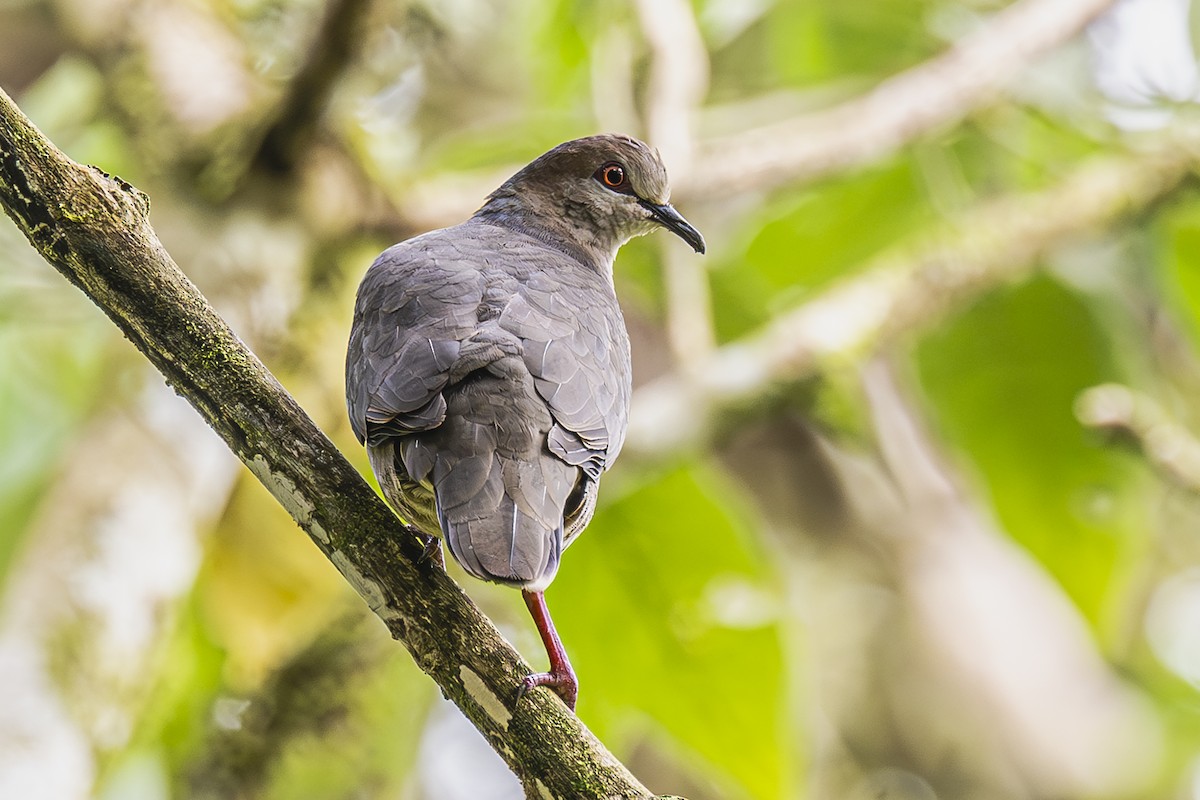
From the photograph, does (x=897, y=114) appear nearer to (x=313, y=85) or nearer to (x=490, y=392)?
(x=313, y=85)

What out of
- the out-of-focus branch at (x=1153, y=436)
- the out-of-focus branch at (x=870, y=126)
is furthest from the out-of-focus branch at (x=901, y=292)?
the out-of-focus branch at (x=1153, y=436)

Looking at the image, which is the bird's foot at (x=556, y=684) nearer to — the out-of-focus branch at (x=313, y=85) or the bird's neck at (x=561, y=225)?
the bird's neck at (x=561, y=225)

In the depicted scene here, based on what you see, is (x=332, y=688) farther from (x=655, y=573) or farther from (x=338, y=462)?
(x=338, y=462)

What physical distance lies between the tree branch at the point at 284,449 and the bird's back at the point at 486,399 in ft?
0.45

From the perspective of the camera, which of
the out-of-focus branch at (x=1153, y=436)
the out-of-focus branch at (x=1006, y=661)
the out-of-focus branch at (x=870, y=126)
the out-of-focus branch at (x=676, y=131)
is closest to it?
the out-of-focus branch at (x=1153, y=436)

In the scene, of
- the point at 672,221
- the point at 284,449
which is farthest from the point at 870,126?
the point at 284,449

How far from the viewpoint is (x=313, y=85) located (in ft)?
13.1

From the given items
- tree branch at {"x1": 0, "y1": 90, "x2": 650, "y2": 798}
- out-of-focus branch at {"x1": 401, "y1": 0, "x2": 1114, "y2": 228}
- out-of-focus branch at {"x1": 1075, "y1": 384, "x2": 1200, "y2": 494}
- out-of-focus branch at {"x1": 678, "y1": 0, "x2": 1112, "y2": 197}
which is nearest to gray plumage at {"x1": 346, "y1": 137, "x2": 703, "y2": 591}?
tree branch at {"x1": 0, "y1": 90, "x2": 650, "y2": 798}

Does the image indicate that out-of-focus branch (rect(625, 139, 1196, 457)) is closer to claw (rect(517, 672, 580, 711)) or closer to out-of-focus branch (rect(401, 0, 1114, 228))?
out-of-focus branch (rect(401, 0, 1114, 228))

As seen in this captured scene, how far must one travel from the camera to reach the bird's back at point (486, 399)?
2465 mm

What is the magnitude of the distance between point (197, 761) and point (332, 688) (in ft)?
1.39

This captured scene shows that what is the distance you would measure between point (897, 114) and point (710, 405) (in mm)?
1549

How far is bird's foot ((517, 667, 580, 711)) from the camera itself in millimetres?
2275

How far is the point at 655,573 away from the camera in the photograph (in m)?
4.33
